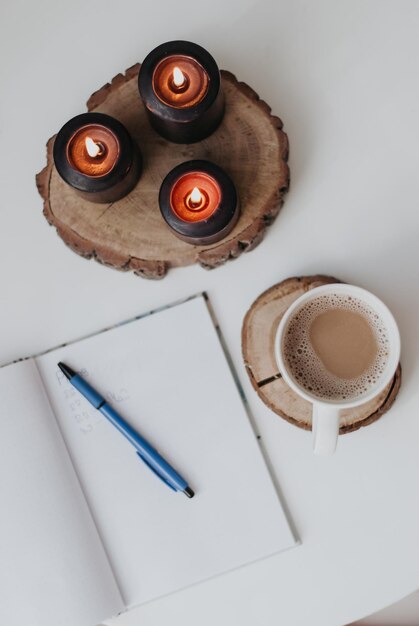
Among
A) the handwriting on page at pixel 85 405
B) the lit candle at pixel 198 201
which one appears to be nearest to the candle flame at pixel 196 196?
the lit candle at pixel 198 201

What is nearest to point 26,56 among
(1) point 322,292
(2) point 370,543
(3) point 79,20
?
(3) point 79,20

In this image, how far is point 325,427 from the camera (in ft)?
2.04

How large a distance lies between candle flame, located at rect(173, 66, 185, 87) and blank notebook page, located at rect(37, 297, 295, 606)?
0.24 meters

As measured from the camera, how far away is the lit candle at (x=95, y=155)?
67cm

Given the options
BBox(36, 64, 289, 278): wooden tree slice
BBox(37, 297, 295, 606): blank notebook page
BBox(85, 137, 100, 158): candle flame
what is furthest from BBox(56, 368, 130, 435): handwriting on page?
BBox(85, 137, 100, 158): candle flame

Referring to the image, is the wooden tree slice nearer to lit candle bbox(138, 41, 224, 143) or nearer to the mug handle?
lit candle bbox(138, 41, 224, 143)

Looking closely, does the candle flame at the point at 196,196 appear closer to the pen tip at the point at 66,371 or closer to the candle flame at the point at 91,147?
the candle flame at the point at 91,147

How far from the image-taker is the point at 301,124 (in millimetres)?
743

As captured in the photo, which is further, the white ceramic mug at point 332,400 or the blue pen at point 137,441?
the blue pen at point 137,441

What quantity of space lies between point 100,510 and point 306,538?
0.24m

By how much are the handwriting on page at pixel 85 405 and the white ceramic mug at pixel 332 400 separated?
21 cm

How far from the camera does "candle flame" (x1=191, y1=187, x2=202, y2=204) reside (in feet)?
2.20

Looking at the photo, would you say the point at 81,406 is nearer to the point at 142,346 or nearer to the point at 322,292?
the point at 142,346

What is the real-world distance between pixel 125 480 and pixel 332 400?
27 cm
